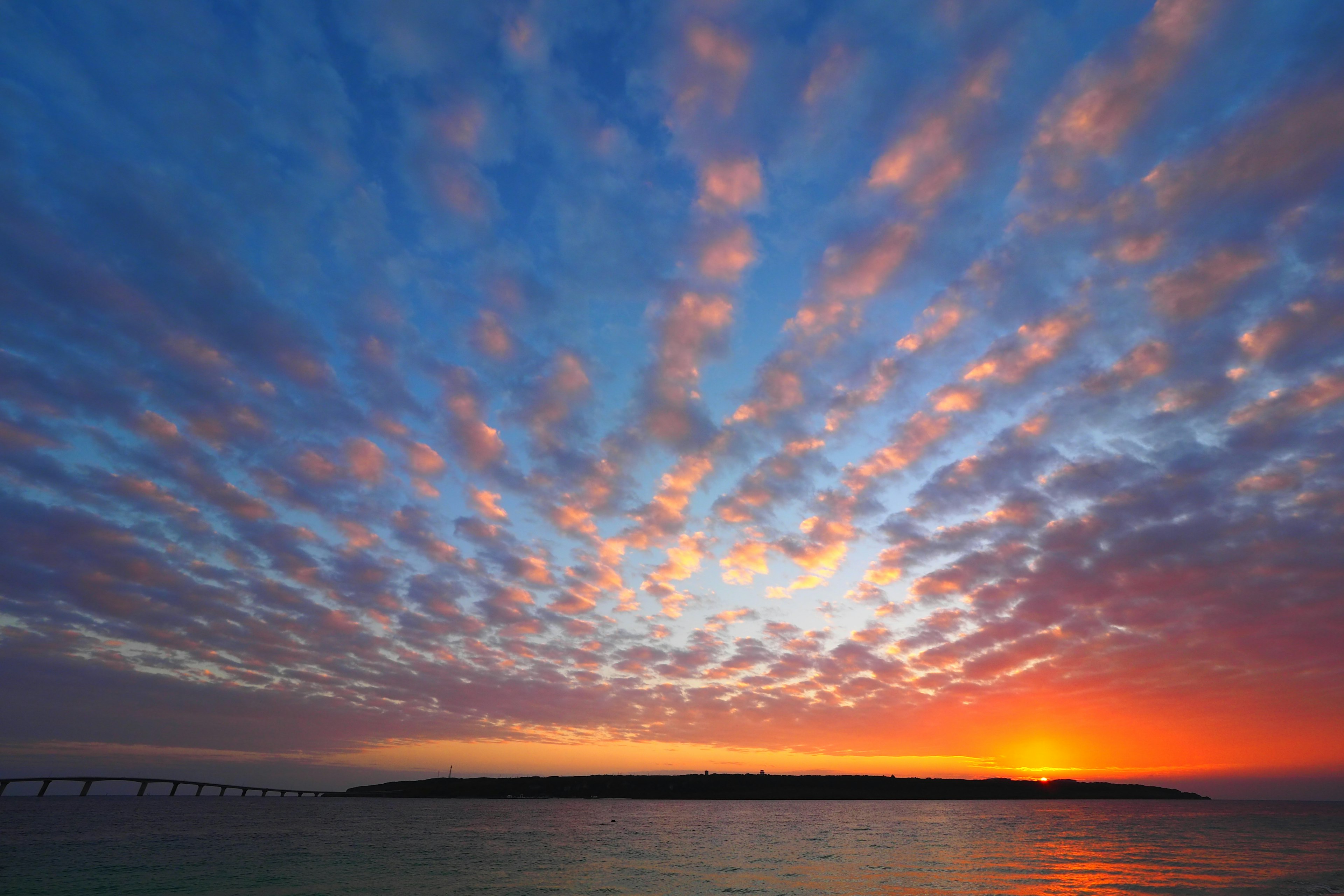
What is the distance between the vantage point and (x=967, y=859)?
69.2m

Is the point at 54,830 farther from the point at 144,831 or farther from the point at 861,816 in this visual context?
the point at 861,816

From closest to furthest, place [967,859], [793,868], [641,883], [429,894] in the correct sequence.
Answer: [429,894] → [641,883] → [793,868] → [967,859]

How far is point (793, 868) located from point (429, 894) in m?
32.2

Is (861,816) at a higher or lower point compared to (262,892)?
higher

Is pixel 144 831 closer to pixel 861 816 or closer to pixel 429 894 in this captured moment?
pixel 429 894

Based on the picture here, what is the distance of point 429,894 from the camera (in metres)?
→ 47.8

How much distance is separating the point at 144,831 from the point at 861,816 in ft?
514

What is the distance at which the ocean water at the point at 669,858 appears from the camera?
5131cm

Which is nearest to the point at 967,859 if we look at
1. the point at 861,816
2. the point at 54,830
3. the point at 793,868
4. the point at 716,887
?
the point at 793,868

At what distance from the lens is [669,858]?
71062mm

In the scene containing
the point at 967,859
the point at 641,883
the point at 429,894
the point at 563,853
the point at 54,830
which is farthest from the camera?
the point at 54,830

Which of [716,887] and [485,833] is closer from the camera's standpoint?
[716,887]

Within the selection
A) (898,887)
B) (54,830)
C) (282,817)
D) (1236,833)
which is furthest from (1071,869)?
(282,817)

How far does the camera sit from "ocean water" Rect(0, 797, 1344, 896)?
168 feet
